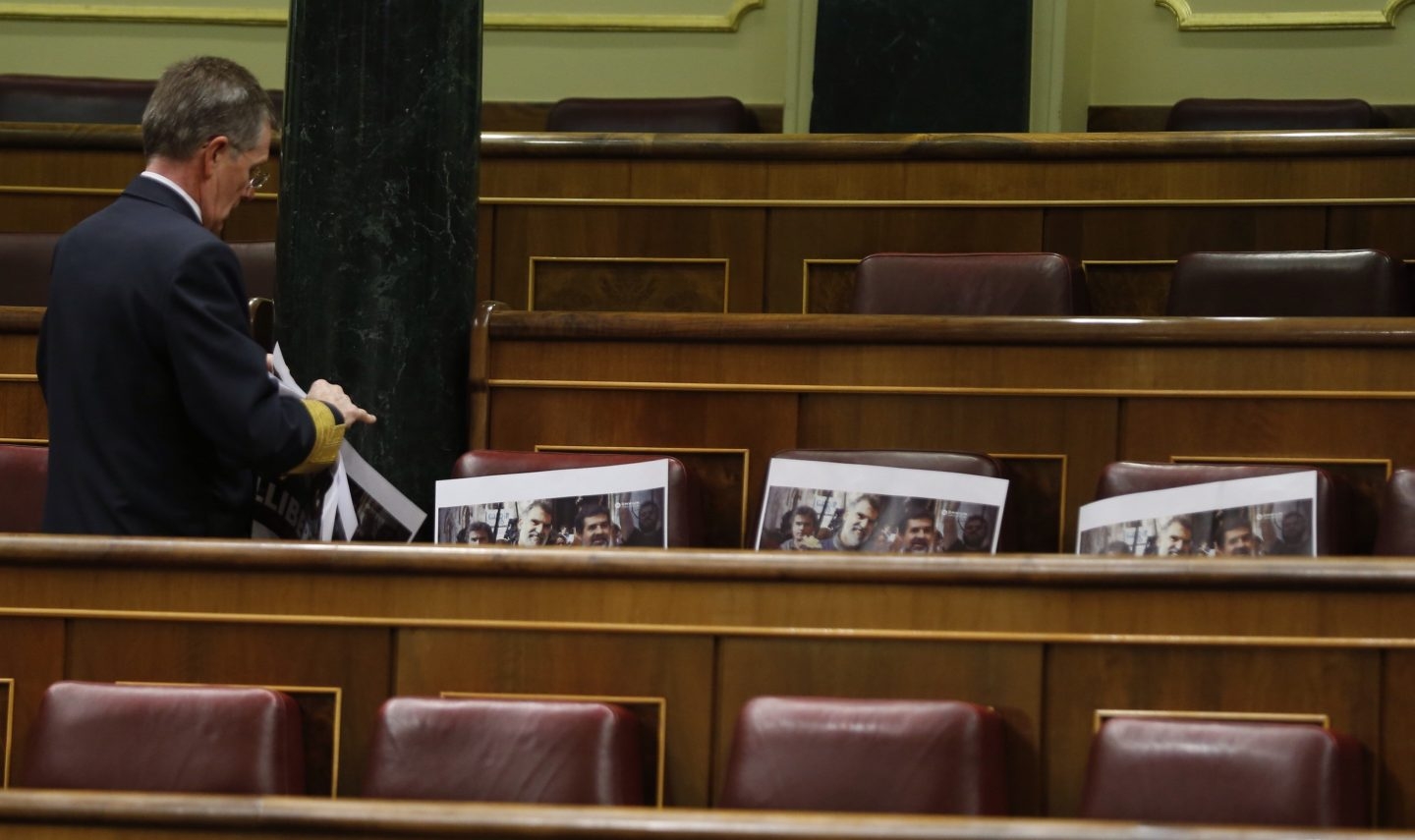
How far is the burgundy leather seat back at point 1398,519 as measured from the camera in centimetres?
134

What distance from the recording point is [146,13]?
10.9 ft

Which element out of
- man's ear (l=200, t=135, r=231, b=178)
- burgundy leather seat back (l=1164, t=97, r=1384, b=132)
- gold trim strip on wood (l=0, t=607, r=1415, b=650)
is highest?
burgundy leather seat back (l=1164, t=97, r=1384, b=132)

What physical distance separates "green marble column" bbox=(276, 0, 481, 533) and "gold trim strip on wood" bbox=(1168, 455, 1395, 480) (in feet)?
2.37

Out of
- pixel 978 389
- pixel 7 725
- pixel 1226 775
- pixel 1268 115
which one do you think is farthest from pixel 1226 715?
pixel 1268 115

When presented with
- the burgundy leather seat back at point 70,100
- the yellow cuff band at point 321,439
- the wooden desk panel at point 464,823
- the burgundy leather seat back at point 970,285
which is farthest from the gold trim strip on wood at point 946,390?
the burgundy leather seat back at point 70,100

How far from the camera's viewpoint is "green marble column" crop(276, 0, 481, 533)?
5.40 ft

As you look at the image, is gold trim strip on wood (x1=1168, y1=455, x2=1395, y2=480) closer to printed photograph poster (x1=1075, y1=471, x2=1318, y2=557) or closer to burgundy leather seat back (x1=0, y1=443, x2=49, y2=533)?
printed photograph poster (x1=1075, y1=471, x2=1318, y2=557)

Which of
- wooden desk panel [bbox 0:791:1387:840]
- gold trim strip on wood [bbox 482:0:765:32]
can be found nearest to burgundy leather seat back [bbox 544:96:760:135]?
gold trim strip on wood [bbox 482:0:765:32]

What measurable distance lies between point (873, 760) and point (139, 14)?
2787mm

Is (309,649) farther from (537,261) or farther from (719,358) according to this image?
(537,261)

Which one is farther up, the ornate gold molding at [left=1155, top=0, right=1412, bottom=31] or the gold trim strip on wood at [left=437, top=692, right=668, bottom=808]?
A: the ornate gold molding at [left=1155, top=0, right=1412, bottom=31]

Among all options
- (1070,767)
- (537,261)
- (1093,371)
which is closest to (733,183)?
(537,261)

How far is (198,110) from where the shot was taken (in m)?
1.26

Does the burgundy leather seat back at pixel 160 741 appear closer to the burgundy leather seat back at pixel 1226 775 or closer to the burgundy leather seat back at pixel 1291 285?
the burgundy leather seat back at pixel 1226 775
